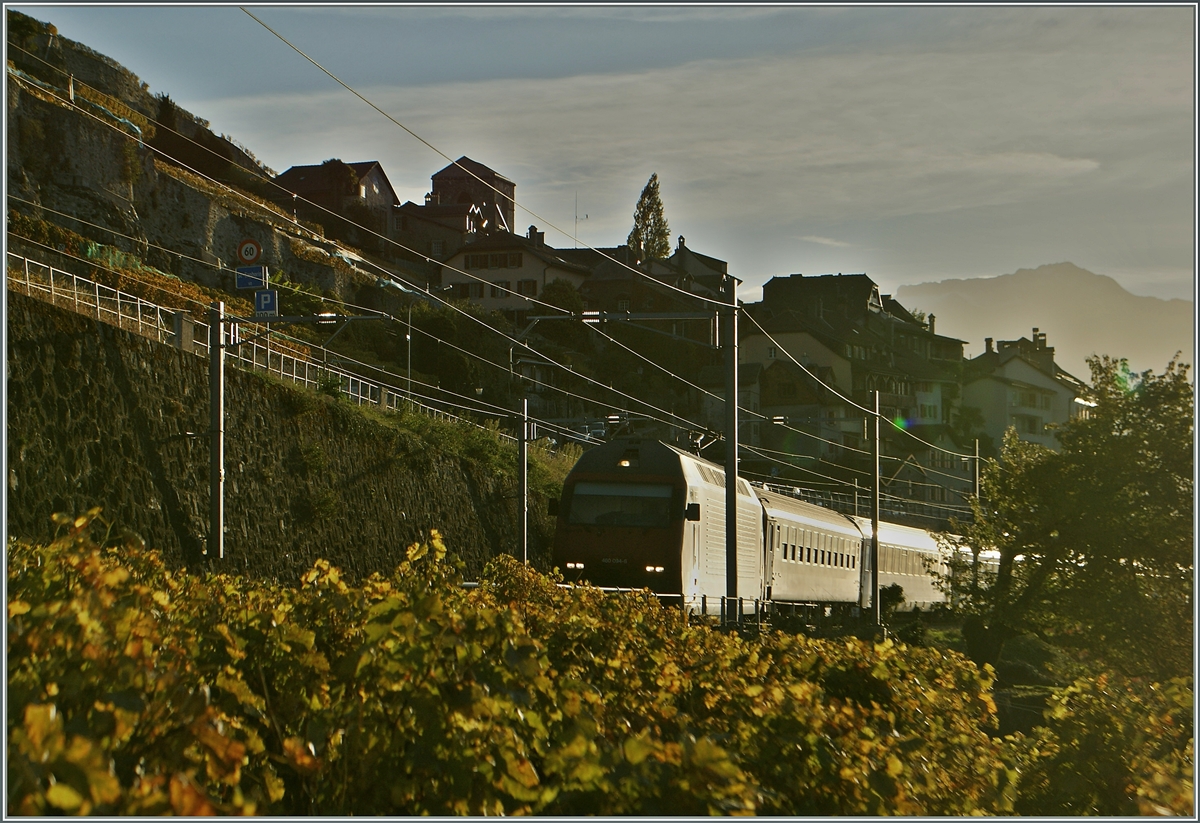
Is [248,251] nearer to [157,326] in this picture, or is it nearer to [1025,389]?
[157,326]

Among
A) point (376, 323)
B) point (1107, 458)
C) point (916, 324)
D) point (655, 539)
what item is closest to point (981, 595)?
point (1107, 458)

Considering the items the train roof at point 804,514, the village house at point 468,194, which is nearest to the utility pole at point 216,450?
the train roof at point 804,514

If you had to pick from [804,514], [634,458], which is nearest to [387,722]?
[634,458]

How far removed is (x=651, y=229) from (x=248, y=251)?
61328mm

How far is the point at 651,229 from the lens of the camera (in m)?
113

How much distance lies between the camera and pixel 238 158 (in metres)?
87.9

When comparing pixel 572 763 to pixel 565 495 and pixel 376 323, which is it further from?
pixel 376 323

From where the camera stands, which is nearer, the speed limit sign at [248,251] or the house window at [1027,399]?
the speed limit sign at [248,251]

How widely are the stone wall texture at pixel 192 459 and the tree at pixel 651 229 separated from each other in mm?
78417

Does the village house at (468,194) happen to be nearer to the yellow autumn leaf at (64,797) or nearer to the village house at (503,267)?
the village house at (503,267)

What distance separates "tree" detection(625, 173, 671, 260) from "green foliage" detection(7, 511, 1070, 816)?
352ft

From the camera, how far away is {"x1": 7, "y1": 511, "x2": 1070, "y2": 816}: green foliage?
3.48 metres

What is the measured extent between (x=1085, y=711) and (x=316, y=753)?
19.7 ft

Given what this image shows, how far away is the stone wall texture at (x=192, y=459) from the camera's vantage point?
773 inches
